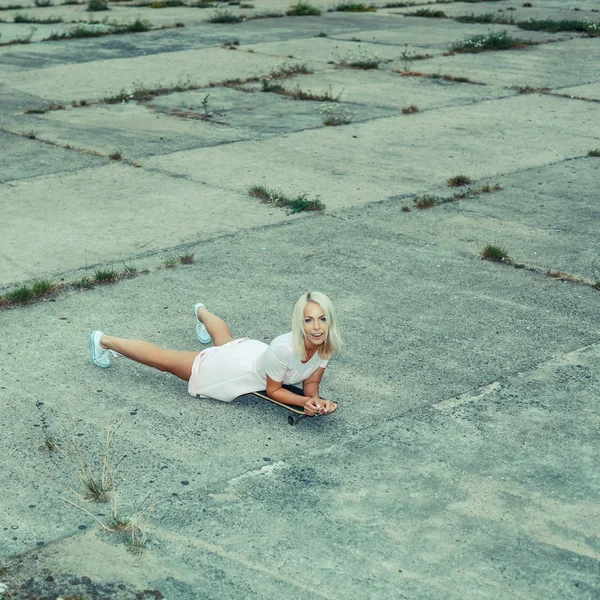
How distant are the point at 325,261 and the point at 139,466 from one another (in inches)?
117

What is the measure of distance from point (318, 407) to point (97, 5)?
1838 cm

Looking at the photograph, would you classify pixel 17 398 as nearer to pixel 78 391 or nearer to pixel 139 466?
pixel 78 391

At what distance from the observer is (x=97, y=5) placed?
70.4ft

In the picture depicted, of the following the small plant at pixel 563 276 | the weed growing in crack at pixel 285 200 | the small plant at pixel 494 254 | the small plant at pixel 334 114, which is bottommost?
the small plant at pixel 563 276

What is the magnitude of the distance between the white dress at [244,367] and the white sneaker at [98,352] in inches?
23.1

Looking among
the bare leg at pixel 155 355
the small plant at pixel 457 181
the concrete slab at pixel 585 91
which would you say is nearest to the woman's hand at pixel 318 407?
the bare leg at pixel 155 355

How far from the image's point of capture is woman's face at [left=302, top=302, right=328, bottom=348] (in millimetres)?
4898

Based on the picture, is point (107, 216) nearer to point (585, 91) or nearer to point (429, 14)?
point (585, 91)

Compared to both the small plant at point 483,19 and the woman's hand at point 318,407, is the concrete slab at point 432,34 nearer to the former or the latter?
the small plant at point 483,19

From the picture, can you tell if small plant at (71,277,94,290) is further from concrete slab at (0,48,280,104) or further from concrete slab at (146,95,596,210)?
concrete slab at (0,48,280,104)

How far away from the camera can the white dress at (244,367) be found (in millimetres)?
5051

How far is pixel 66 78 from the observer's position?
45.4 ft

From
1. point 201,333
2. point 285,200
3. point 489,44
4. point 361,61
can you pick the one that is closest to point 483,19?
point 489,44

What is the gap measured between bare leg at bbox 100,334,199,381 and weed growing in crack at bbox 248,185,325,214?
3.09m
